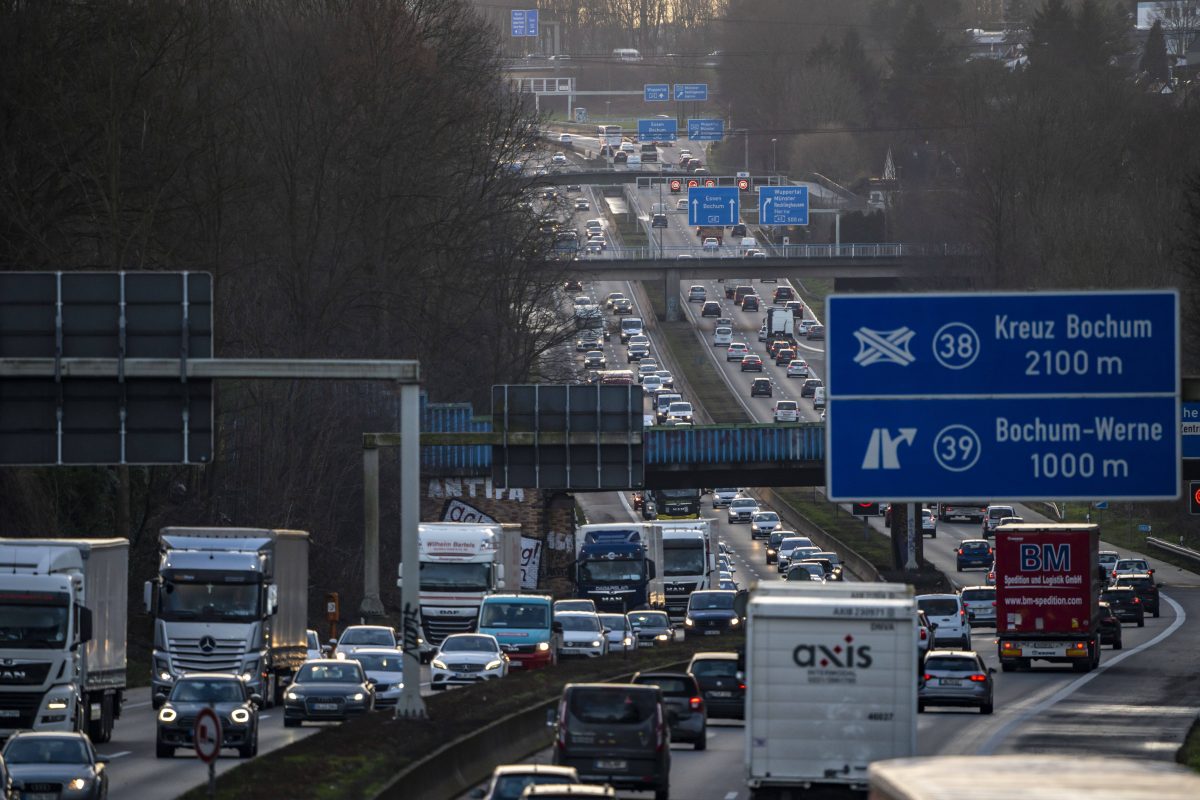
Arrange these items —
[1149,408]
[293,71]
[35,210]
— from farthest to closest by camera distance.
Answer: [293,71]
[35,210]
[1149,408]

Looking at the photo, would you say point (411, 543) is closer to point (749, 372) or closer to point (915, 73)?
point (749, 372)

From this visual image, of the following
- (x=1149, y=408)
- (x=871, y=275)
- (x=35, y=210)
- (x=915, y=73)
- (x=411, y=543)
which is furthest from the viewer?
(x=915, y=73)

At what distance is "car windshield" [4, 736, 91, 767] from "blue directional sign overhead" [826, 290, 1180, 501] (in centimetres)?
946

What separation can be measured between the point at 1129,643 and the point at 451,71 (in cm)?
3056

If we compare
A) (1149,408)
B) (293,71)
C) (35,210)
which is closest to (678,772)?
(1149,408)

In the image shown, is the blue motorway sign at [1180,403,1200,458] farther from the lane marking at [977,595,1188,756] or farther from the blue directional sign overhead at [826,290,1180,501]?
the blue directional sign overhead at [826,290,1180,501]

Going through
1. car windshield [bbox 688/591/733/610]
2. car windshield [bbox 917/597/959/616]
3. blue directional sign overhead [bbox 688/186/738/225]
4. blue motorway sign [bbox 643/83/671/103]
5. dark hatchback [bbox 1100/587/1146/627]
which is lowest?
dark hatchback [bbox 1100/587/1146/627]

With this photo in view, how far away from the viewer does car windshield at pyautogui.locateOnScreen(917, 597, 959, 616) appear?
5453 cm

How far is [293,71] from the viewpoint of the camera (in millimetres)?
65375

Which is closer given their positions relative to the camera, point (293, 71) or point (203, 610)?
point (203, 610)

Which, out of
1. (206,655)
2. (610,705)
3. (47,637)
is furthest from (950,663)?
(47,637)

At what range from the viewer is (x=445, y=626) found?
51.1 metres

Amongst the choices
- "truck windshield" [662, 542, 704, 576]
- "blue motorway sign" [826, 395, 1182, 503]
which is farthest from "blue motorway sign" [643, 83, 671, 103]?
"blue motorway sign" [826, 395, 1182, 503]

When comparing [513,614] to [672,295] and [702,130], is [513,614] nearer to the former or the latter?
[672,295]
